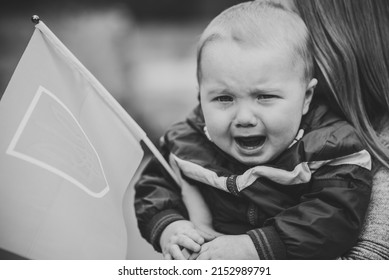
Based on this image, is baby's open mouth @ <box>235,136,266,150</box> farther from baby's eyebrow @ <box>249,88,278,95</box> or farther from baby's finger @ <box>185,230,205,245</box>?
baby's finger @ <box>185,230,205,245</box>

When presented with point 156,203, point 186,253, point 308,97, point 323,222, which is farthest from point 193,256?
point 308,97

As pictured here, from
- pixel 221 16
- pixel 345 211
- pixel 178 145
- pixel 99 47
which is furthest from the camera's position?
pixel 99 47

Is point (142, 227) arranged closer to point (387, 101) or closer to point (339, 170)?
point (339, 170)

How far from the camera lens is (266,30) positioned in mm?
1011

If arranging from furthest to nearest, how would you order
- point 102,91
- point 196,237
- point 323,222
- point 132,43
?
point 132,43, point 102,91, point 196,237, point 323,222

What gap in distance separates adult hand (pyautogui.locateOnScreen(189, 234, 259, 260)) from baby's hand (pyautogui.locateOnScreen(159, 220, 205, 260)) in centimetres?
2

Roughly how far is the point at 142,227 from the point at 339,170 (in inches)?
18.4

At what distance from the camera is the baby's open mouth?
1.04 meters

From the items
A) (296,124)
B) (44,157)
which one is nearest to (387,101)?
(296,124)

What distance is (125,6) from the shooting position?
2.55 m

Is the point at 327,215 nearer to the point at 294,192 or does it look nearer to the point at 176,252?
the point at 294,192

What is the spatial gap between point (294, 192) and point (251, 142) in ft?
0.42

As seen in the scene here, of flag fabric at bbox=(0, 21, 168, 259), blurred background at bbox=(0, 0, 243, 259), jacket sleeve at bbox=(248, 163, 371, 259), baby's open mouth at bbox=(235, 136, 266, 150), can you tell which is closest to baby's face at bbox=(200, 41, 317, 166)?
baby's open mouth at bbox=(235, 136, 266, 150)

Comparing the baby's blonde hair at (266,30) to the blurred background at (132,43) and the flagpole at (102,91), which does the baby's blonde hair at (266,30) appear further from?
the blurred background at (132,43)
